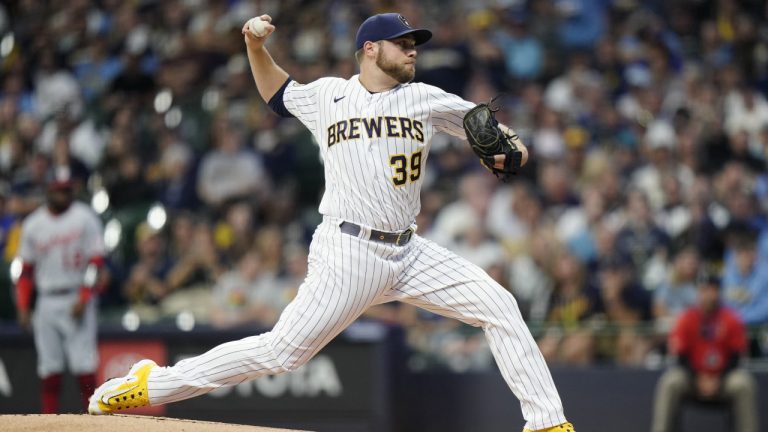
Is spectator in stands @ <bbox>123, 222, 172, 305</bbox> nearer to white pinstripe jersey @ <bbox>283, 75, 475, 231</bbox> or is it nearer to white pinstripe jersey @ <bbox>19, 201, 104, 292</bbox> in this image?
white pinstripe jersey @ <bbox>19, 201, 104, 292</bbox>

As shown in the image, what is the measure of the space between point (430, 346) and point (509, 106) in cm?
314

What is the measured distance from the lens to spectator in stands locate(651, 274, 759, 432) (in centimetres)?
872

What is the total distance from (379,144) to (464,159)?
6161 mm

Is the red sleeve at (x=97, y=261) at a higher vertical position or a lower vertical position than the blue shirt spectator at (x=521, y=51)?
lower

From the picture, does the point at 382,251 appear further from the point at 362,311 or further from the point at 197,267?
the point at 197,267

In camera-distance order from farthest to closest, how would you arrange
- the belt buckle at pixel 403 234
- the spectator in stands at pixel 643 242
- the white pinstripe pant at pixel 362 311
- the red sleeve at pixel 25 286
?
the spectator in stands at pixel 643 242, the red sleeve at pixel 25 286, the belt buckle at pixel 403 234, the white pinstripe pant at pixel 362 311

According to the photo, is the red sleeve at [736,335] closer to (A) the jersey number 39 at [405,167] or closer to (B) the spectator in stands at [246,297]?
(B) the spectator in stands at [246,297]

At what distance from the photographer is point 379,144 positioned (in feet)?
16.2

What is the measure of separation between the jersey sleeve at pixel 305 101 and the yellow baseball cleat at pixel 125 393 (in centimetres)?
132

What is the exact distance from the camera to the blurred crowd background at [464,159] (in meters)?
9.45

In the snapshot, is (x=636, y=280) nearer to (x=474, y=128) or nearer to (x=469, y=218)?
(x=469, y=218)

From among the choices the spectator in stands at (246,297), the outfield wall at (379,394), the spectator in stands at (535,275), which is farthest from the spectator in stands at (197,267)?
the spectator in stands at (535,275)

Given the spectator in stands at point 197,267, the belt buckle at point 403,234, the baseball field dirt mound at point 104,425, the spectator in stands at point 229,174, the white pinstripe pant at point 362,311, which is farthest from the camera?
the spectator in stands at point 229,174

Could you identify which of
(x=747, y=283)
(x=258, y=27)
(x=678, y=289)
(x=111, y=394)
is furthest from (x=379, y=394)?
(x=258, y=27)
